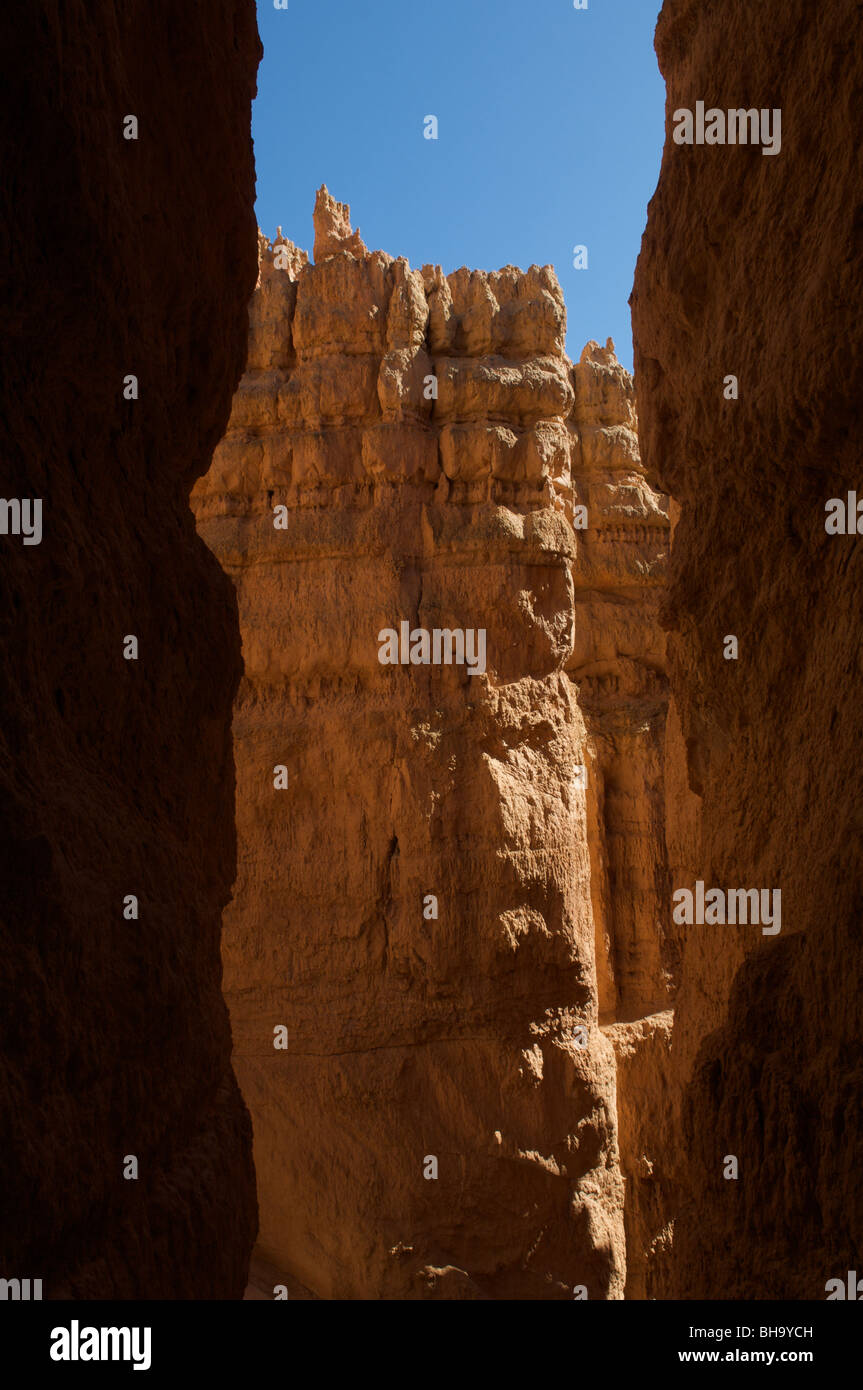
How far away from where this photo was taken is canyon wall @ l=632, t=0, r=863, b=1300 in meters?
2.53

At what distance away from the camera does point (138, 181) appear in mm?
3049

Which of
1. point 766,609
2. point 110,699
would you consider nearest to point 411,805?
point 766,609

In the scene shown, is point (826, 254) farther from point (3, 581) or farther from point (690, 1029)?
point (690, 1029)

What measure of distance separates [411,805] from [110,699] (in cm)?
547

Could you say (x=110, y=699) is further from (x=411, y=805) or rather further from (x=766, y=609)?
(x=411, y=805)

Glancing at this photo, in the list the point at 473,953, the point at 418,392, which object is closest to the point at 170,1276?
the point at 473,953

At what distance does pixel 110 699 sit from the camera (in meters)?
2.73

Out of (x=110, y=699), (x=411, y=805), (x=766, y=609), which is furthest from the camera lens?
(x=411, y=805)

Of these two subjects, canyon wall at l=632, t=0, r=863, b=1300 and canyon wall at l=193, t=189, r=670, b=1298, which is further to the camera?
canyon wall at l=193, t=189, r=670, b=1298

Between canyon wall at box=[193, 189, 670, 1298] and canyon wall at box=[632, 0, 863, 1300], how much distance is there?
11.7 ft

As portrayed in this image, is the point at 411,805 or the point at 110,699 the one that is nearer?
the point at 110,699

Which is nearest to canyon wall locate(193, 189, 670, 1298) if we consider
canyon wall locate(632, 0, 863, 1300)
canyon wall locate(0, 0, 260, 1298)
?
canyon wall locate(632, 0, 863, 1300)

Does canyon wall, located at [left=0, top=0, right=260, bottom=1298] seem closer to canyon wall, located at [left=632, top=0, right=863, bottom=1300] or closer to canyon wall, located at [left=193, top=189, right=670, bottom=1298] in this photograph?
canyon wall, located at [left=632, top=0, right=863, bottom=1300]

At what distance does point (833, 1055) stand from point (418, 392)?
693 centimetres
